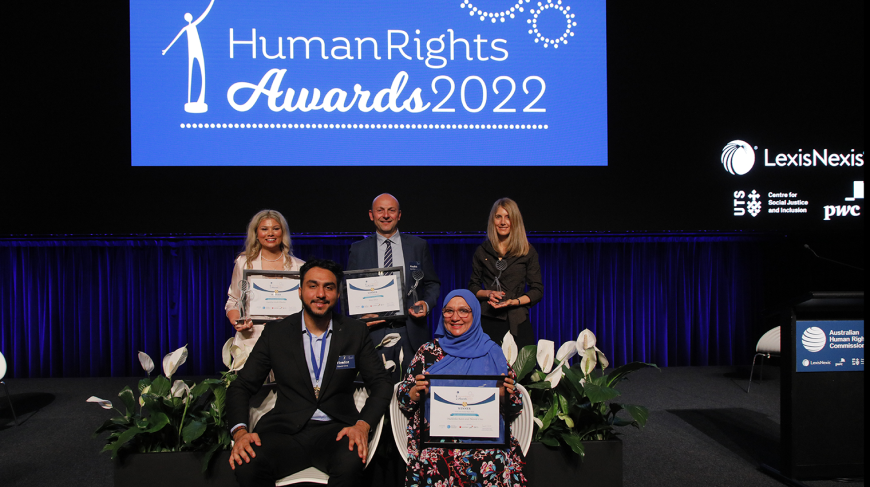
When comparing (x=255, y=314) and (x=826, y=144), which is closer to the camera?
(x=255, y=314)

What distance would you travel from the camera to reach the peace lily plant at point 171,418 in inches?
91.9

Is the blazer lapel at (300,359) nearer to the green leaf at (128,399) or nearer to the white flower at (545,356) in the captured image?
the green leaf at (128,399)

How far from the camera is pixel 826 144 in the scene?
494 cm

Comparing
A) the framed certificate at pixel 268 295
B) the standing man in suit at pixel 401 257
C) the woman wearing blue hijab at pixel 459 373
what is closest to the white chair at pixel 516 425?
the woman wearing blue hijab at pixel 459 373

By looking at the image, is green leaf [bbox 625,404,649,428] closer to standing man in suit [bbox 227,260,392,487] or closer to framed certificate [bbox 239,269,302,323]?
standing man in suit [bbox 227,260,392,487]

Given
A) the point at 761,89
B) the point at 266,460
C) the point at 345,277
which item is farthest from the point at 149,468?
the point at 761,89

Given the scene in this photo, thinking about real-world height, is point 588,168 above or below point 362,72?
below

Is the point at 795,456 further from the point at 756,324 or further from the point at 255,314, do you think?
the point at 756,324

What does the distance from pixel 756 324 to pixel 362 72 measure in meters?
4.66

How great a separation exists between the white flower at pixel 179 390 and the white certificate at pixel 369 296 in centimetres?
83

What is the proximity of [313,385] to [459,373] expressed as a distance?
61 cm

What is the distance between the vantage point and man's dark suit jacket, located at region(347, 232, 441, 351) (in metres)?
3.10

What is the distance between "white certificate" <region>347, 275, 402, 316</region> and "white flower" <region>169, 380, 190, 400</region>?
833 millimetres

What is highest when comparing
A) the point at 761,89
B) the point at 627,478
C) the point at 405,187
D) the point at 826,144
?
the point at 761,89
